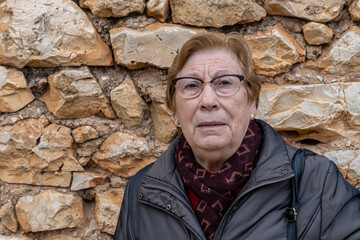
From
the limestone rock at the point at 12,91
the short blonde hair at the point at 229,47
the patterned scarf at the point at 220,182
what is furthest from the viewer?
the limestone rock at the point at 12,91

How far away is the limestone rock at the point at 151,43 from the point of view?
1729 millimetres

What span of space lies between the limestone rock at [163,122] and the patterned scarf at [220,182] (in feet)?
1.15

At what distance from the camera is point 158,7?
172cm

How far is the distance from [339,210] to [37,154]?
1.37 m

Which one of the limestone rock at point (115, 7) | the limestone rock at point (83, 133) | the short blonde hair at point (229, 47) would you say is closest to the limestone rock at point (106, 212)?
the limestone rock at point (83, 133)

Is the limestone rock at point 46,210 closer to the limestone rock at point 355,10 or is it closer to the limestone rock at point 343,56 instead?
the limestone rock at point 343,56

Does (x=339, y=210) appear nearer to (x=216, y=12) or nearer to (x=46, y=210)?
(x=216, y=12)

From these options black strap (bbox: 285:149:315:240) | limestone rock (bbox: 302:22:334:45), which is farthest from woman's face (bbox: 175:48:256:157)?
limestone rock (bbox: 302:22:334:45)

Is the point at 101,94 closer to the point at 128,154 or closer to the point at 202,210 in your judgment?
the point at 128,154

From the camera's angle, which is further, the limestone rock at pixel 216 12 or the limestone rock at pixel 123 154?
the limestone rock at pixel 123 154

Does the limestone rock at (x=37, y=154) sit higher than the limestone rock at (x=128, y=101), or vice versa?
the limestone rock at (x=128, y=101)

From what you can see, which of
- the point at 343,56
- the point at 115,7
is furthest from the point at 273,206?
the point at 115,7

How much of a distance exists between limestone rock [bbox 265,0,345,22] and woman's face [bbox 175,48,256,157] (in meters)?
0.41

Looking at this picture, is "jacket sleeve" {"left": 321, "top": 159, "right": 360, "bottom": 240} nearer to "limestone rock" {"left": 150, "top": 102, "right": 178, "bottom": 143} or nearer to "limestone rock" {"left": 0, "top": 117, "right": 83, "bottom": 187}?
"limestone rock" {"left": 150, "top": 102, "right": 178, "bottom": 143}
